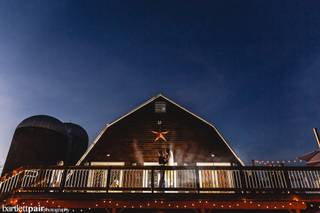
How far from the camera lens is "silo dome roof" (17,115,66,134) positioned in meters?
19.5

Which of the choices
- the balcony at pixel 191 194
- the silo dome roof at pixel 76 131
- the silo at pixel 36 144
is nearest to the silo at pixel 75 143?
the silo dome roof at pixel 76 131

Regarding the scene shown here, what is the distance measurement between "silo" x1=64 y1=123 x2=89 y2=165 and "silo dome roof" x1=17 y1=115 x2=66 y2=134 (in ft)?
7.68

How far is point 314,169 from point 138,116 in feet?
32.0

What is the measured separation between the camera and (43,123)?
1995 centimetres

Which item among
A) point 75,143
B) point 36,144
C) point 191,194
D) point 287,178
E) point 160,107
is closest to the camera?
point 191,194

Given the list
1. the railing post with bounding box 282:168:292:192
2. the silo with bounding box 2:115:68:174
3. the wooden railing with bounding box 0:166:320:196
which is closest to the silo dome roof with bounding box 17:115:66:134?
the silo with bounding box 2:115:68:174

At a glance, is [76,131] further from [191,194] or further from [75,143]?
[191,194]

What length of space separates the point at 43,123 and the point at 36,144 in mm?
2036

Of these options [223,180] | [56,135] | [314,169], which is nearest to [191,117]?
[223,180]

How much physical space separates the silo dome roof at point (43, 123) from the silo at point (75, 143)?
2342 millimetres

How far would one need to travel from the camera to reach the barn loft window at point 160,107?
1495 centimetres

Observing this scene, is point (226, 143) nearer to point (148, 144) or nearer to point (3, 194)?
point (148, 144)

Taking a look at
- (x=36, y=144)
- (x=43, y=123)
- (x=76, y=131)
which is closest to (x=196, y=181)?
(x=36, y=144)

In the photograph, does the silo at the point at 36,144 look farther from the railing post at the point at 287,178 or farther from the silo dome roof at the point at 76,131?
the railing post at the point at 287,178
